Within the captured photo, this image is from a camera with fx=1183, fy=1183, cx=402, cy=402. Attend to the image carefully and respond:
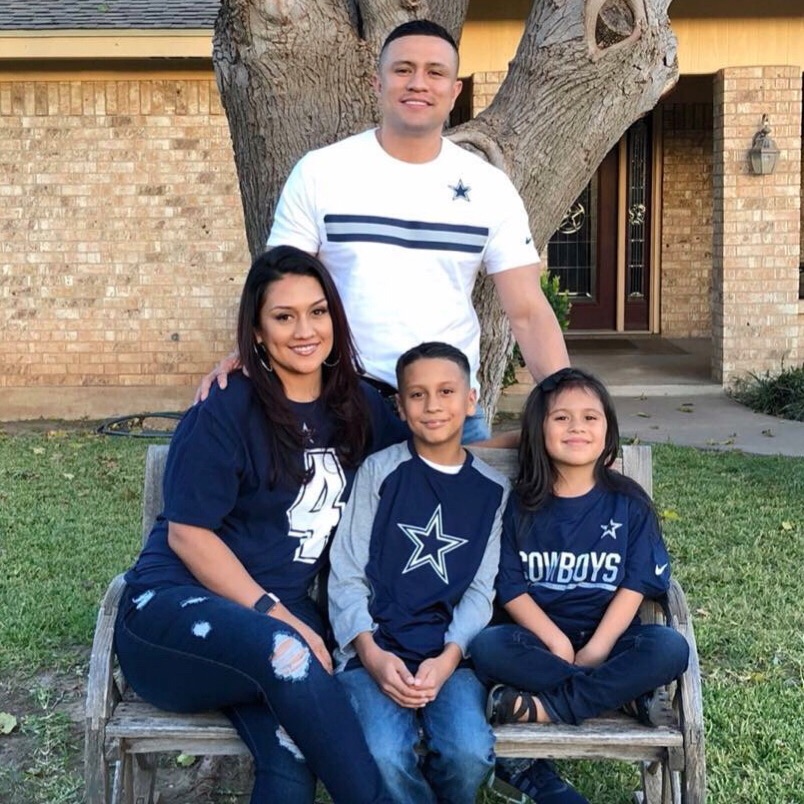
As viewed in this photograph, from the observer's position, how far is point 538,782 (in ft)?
10.3

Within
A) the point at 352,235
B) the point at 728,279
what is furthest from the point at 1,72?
the point at 352,235

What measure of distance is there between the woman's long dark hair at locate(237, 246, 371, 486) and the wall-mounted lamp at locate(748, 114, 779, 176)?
332 inches

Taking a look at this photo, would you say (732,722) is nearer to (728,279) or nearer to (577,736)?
(577,736)

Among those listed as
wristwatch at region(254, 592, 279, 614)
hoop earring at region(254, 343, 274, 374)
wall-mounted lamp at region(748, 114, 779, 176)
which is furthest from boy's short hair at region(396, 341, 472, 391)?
wall-mounted lamp at region(748, 114, 779, 176)

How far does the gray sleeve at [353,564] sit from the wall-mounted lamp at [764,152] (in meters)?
8.52

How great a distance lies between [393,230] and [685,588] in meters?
2.81

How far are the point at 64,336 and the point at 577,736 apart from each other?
28.2ft

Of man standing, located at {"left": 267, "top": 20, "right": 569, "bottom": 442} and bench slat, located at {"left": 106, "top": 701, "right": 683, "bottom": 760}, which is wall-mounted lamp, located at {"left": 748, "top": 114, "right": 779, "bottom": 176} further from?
bench slat, located at {"left": 106, "top": 701, "right": 683, "bottom": 760}

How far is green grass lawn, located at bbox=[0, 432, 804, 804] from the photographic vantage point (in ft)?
12.1

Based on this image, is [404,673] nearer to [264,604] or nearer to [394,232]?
[264,604]

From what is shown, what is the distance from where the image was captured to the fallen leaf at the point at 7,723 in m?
3.96

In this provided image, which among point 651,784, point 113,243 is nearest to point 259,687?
point 651,784

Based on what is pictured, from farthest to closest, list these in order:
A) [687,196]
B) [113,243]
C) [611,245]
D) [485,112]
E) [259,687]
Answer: [611,245]
[687,196]
[113,243]
[485,112]
[259,687]

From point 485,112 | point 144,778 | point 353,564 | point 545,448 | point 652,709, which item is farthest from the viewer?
point 485,112
